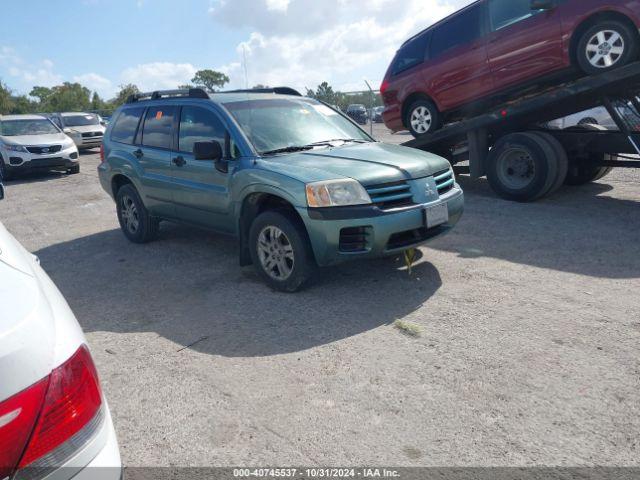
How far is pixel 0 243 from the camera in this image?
82.7 inches

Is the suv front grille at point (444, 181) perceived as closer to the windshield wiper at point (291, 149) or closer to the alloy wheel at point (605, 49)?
the windshield wiper at point (291, 149)

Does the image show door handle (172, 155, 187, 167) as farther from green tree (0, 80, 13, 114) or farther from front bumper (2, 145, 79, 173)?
green tree (0, 80, 13, 114)

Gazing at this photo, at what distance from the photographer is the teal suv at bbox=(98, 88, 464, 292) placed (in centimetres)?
426

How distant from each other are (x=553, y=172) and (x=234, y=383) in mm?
5771

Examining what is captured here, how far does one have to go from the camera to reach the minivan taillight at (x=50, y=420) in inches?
52.6

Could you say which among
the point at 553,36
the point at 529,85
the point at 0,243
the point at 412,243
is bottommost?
the point at 412,243

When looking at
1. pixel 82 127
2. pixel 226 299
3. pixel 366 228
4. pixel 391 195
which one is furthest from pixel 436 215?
pixel 82 127

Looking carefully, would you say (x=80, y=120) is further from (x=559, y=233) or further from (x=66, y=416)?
(x=66, y=416)

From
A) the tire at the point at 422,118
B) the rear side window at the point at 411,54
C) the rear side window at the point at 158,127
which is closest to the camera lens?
the rear side window at the point at 158,127

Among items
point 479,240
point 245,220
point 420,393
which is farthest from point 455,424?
point 479,240

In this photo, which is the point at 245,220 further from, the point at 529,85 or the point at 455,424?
the point at 529,85

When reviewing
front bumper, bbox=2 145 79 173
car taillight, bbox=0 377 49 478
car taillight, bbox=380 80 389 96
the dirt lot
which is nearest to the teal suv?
the dirt lot

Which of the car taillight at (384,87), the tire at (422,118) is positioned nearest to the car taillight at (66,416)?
the tire at (422,118)

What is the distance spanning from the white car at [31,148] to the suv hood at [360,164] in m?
11.1
